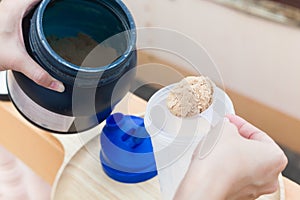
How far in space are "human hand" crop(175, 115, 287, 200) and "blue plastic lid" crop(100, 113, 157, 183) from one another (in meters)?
0.10

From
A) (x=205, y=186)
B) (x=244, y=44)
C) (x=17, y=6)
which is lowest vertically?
(x=244, y=44)

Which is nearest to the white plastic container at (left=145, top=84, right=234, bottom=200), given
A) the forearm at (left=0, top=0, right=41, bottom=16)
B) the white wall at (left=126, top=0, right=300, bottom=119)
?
the forearm at (left=0, top=0, right=41, bottom=16)

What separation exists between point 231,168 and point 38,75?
0.19 m

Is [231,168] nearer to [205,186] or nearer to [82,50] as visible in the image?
[205,186]

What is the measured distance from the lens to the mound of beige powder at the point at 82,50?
47 centimetres

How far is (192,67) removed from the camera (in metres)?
0.52

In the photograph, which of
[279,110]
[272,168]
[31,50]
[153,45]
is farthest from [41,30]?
[279,110]

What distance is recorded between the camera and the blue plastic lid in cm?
52

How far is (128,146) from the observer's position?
1.72 ft

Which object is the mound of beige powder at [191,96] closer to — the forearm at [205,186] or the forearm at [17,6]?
the forearm at [205,186]

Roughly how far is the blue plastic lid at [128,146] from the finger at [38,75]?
0.09 m

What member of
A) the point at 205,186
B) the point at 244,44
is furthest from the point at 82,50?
the point at 244,44

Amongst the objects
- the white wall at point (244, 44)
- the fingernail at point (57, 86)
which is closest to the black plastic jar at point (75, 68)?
the fingernail at point (57, 86)

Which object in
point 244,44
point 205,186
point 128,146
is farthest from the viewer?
point 244,44
